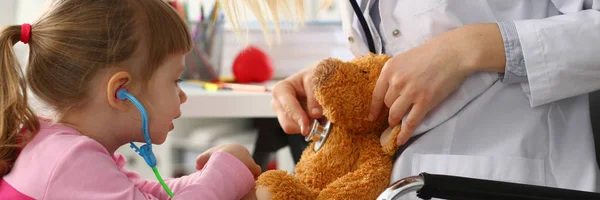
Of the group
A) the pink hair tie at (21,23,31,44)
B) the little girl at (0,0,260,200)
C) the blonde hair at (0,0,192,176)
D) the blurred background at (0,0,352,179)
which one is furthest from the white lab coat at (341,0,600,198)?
the blurred background at (0,0,352,179)

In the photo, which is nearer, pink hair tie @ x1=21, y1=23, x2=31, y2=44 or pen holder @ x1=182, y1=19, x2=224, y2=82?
pink hair tie @ x1=21, y1=23, x2=31, y2=44

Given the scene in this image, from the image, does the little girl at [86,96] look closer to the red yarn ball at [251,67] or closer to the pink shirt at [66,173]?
the pink shirt at [66,173]

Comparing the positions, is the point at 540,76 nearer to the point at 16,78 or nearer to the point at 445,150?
the point at 445,150

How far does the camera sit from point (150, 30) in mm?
979

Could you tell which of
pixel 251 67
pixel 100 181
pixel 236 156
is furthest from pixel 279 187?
pixel 251 67

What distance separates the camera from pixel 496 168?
1004mm

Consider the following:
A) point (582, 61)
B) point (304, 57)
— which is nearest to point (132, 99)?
point (582, 61)

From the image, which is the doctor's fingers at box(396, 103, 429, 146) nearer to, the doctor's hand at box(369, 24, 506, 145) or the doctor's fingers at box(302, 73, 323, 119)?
the doctor's hand at box(369, 24, 506, 145)

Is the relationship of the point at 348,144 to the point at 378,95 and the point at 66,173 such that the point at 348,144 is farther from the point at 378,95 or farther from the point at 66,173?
the point at 66,173

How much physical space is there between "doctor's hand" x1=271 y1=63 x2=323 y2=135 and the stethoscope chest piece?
31mm

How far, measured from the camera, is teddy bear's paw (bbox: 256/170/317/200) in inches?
38.1

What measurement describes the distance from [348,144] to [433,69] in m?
0.17

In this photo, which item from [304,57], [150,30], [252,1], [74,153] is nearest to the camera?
[74,153]

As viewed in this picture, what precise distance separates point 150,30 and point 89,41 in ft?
0.28
